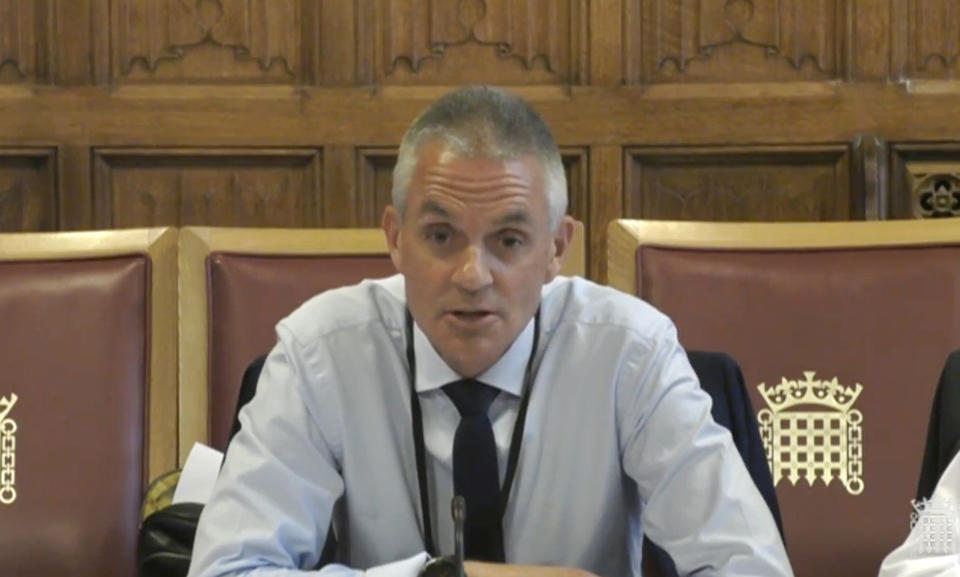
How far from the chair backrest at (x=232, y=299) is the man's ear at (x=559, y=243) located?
66cm

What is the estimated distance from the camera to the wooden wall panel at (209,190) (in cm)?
322

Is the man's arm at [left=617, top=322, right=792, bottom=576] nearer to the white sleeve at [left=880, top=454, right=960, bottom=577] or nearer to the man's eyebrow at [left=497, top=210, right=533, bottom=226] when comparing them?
the white sleeve at [left=880, top=454, right=960, bottom=577]

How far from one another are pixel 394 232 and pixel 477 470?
0.29 meters

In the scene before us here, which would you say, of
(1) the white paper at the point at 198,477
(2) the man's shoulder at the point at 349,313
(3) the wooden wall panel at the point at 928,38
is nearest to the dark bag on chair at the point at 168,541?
(1) the white paper at the point at 198,477

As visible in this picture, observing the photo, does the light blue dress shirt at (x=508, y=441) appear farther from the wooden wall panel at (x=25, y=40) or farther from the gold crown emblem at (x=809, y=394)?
the wooden wall panel at (x=25, y=40)

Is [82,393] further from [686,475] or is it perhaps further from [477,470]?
[686,475]

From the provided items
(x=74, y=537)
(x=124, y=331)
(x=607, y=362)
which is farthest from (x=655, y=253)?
(x=74, y=537)

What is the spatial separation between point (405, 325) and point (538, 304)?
0.18 meters

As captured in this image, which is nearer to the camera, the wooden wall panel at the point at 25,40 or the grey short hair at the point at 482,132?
the grey short hair at the point at 482,132

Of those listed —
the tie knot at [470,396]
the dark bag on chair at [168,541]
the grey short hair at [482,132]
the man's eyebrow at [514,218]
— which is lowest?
the dark bag on chair at [168,541]

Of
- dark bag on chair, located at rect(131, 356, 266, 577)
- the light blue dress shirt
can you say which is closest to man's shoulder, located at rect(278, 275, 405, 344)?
the light blue dress shirt

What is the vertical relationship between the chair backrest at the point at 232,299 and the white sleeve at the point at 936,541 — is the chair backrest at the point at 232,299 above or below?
above

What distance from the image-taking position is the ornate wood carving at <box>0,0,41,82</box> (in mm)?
3242

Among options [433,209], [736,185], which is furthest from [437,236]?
[736,185]
